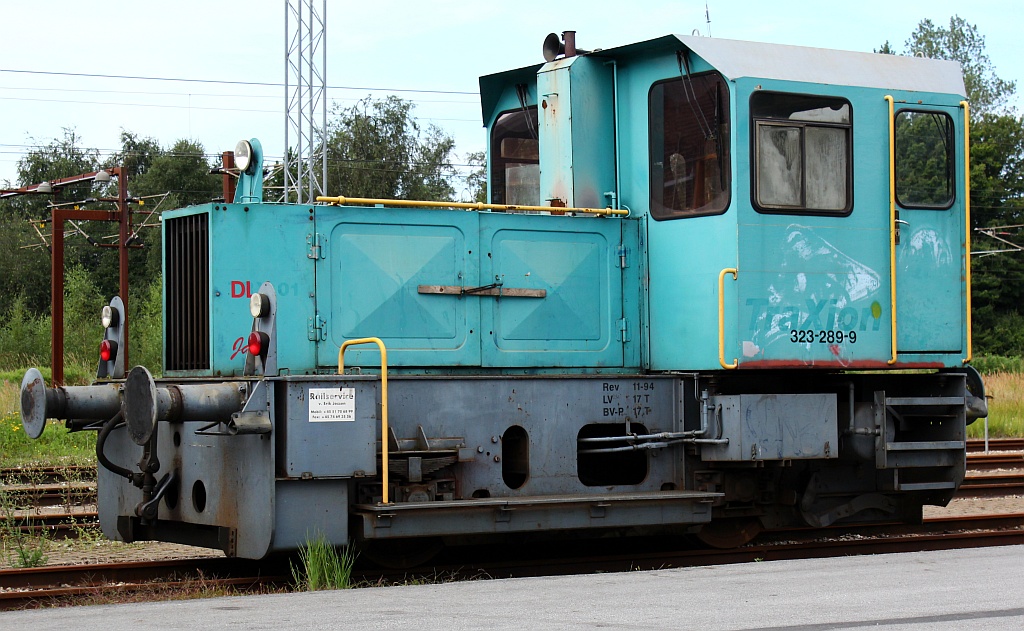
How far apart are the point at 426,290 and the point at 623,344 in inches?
59.1

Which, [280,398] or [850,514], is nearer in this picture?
[280,398]

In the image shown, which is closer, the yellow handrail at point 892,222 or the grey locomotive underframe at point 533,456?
the grey locomotive underframe at point 533,456

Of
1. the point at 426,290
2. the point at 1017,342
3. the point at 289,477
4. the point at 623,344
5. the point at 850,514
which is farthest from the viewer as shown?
the point at 1017,342

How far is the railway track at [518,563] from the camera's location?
721cm

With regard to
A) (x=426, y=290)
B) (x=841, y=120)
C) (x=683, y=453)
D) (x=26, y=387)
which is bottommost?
(x=683, y=453)

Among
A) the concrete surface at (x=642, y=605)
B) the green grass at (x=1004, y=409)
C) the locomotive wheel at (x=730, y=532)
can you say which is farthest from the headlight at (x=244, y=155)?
the green grass at (x=1004, y=409)

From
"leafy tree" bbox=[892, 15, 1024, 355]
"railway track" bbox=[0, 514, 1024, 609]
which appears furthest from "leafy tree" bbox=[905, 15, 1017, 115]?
"railway track" bbox=[0, 514, 1024, 609]

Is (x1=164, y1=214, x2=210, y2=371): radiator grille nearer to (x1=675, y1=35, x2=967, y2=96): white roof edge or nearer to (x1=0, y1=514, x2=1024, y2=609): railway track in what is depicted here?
(x1=0, y1=514, x2=1024, y2=609): railway track

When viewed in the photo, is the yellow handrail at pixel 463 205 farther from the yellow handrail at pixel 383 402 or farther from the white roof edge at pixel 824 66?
the white roof edge at pixel 824 66

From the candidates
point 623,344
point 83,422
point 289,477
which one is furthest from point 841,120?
point 83,422

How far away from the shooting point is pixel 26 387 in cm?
741

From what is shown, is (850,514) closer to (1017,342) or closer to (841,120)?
(841,120)

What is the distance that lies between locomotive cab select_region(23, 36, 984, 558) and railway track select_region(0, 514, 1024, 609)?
239mm

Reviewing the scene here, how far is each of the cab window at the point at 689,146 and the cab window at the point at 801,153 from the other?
227mm
